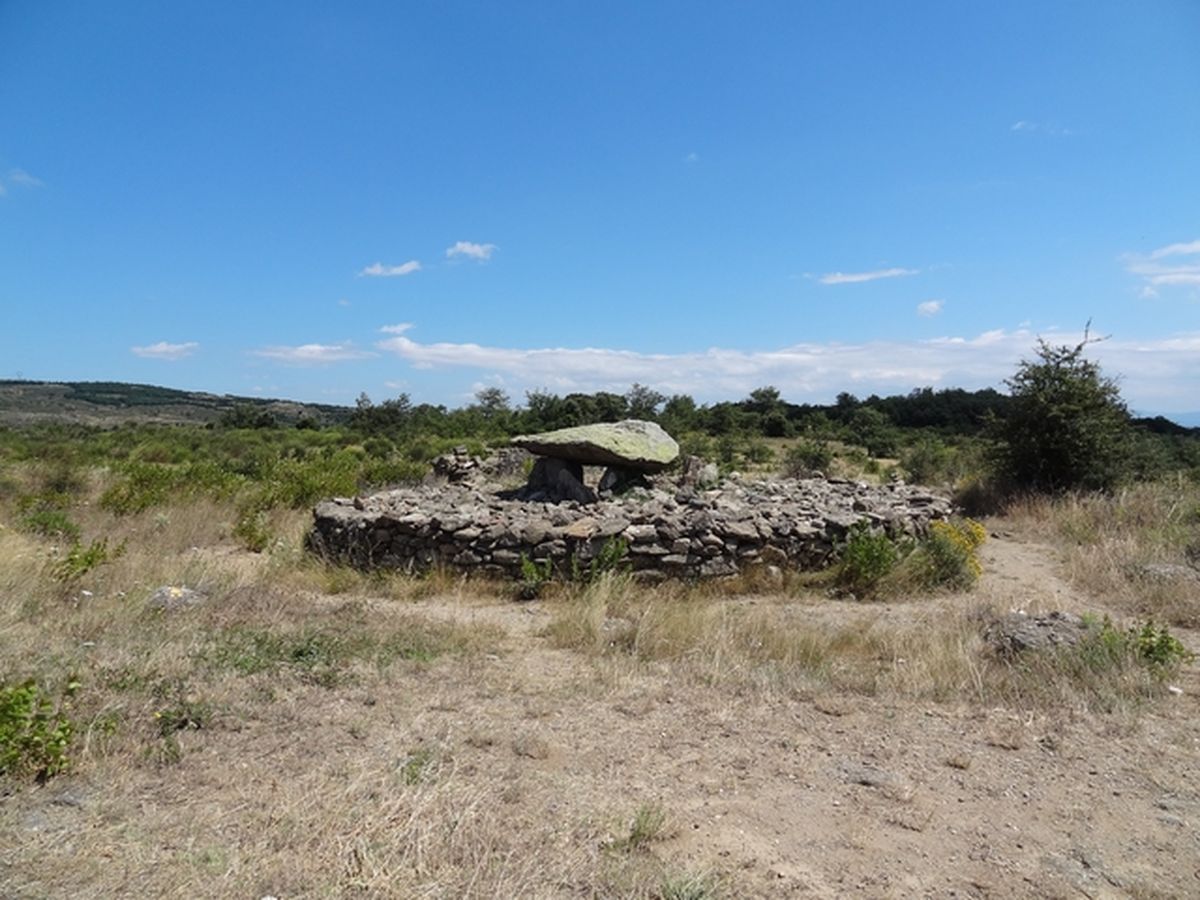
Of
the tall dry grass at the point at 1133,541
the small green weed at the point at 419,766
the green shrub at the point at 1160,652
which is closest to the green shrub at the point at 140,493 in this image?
the small green weed at the point at 419,766

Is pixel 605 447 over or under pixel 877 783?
over

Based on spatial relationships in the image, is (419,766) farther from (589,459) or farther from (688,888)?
(589,459)

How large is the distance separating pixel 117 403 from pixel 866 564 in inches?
3197

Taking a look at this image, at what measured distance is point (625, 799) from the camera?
10.9ft

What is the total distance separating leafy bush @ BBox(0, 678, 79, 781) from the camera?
319 centimetres

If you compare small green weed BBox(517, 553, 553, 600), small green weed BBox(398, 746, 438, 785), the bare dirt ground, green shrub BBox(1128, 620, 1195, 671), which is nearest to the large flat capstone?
small green weed BBox(517, 553, 553, 600)

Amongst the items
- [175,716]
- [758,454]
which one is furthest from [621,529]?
[758,454]

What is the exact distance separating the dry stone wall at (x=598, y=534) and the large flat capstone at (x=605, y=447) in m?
2.07

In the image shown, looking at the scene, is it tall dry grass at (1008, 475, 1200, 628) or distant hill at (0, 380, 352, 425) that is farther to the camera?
distant hill at (0, 380, 352, 425)

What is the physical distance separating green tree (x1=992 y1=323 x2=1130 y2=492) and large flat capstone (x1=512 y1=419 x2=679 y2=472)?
631 centimetres

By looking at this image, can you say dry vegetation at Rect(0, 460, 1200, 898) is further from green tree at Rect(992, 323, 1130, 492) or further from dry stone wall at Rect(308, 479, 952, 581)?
green tree at Rect(992, 323, 1130, 492)

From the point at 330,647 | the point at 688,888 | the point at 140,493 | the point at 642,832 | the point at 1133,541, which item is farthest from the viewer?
the point at 140,493

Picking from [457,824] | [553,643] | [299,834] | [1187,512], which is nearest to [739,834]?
[457,824]

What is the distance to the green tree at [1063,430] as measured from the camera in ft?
40.6
